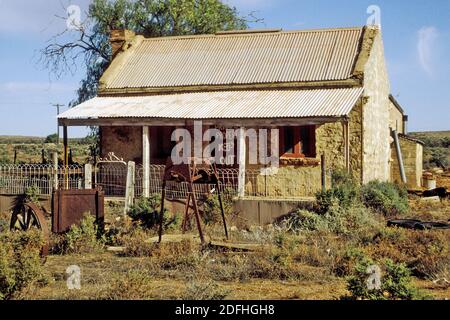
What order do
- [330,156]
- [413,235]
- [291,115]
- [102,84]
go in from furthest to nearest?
1. [102,84]
2. [330,156]
3. [291,115]
4. [413,235]

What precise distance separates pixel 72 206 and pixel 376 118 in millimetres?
11392

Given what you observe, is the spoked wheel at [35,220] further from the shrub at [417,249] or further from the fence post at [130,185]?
the shrub at [417,249]

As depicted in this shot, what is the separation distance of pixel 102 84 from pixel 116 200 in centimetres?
572

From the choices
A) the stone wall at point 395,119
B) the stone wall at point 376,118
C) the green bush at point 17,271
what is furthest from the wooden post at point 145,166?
the stone wall at point 395,119

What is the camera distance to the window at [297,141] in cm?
1848

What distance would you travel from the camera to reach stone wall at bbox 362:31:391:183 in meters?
19.0

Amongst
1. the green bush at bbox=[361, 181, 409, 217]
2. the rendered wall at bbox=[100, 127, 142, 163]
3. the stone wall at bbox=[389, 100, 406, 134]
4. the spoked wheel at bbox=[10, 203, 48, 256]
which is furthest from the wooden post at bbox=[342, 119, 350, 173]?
the spoked wheel at bbox=[10, 203, 48, 256]

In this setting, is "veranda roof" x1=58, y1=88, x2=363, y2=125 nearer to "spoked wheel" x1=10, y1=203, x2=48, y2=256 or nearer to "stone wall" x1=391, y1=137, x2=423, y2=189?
"stone wall" x1=391, y1=137, x2=423, y2=189

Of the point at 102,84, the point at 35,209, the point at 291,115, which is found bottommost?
the point at 35,209

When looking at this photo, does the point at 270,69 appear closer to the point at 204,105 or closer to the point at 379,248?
the point at 204,105

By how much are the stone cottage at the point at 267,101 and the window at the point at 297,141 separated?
0.03 metres

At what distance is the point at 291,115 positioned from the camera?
17000mm

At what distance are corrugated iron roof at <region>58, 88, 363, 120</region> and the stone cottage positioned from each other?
0.03 m

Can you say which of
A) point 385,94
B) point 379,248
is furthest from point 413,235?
point 385,94
